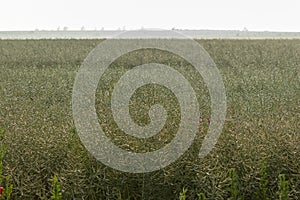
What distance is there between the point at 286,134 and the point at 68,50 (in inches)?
438

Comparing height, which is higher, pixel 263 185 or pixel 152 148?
pixel 152 148

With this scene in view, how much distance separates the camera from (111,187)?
3.71 metres

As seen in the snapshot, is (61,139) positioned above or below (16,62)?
below

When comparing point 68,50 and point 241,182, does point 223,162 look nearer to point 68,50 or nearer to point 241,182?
point 241,182

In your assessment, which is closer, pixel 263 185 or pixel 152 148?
pixel 263 185

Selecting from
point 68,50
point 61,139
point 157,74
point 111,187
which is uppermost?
point 68,50

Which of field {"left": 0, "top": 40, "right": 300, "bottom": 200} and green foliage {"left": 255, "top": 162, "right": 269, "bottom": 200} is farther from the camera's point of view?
field {"left": 0, "top": 40, "right": 300, "bottom": 200}

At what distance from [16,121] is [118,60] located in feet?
26.7

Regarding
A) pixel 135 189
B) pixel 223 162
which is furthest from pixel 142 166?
pixel 223 162

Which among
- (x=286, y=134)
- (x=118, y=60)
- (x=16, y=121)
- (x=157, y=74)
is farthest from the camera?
(x=118, y=60)

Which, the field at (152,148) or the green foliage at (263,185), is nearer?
the green foliage at (263,185)

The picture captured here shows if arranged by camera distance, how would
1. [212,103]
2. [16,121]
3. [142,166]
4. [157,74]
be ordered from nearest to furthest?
[142,166] → [16,121] → [212,103] → [157,74]

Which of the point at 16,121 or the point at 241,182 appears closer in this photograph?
the point at 241,182

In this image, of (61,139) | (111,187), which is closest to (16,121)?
(61,139)
